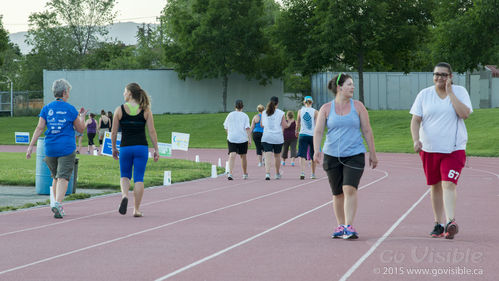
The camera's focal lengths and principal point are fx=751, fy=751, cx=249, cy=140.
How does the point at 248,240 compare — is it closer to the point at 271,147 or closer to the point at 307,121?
the point at 307,121

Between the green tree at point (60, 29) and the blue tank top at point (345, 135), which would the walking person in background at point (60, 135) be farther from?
the green tree at point (60, 29)

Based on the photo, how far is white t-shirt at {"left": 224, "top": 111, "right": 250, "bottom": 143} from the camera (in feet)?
55.9

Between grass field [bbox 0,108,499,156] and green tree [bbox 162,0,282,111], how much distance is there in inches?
271

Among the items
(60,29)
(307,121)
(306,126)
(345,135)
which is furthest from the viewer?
(60,29)

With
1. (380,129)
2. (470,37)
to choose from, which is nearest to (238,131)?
(470,37)

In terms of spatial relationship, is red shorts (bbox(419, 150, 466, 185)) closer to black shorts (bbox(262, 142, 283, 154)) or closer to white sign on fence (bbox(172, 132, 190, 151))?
black shorts (bbox(262, 142, 283, 154))

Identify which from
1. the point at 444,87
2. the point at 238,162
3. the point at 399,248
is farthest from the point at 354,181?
the point at 238,162

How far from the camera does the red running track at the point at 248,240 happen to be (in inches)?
251

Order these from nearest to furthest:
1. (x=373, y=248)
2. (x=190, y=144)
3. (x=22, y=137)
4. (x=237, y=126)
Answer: (x=373, y=248)
(x=237, y=126)
(x=22, y=137)
(x=190, y=144)

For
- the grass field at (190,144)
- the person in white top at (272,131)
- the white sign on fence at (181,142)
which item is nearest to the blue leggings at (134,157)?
the grass field at (190,144)

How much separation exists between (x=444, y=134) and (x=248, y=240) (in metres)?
2.36

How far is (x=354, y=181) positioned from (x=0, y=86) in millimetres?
95316

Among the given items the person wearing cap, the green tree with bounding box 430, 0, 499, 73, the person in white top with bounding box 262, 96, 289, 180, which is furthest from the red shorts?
the green tree with bounding box 430, 0, 499, 73

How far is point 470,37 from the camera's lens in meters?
40.2
